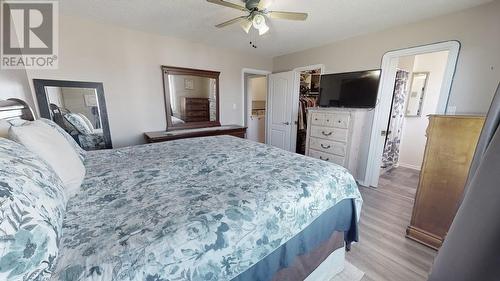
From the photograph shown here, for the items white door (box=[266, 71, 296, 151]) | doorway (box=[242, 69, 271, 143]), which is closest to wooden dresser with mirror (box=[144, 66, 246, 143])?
doorway (box=[242, 69, 271, 143])

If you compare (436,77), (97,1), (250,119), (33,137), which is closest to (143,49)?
(97,1)

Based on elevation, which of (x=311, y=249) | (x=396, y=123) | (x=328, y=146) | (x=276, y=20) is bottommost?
(x=311, y=249)

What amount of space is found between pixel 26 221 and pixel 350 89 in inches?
135

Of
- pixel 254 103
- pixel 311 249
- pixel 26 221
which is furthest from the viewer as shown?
pixel 254 103

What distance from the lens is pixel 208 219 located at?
0.79 metres

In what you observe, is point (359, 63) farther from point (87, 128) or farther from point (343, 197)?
point (87, 128)

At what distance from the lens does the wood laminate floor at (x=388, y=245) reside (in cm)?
149

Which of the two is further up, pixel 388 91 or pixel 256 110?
pixel 388 91

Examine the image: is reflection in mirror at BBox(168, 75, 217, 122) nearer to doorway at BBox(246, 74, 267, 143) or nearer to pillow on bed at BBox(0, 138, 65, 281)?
doorway at BBox(246, 74, 267, 143)

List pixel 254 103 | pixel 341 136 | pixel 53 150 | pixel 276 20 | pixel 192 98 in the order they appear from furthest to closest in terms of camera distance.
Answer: pixel 254 103, pixel 192 98, pixel 341 136, pixel 276 20, pixel 53 150

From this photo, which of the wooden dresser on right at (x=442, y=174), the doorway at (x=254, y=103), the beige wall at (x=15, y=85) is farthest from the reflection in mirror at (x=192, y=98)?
the wooden dresser on right at (x=442, y=174)

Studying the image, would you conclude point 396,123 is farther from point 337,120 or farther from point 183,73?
point 183,73

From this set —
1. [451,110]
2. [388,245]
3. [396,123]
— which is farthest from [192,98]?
[396,123]

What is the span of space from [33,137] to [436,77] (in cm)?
539
